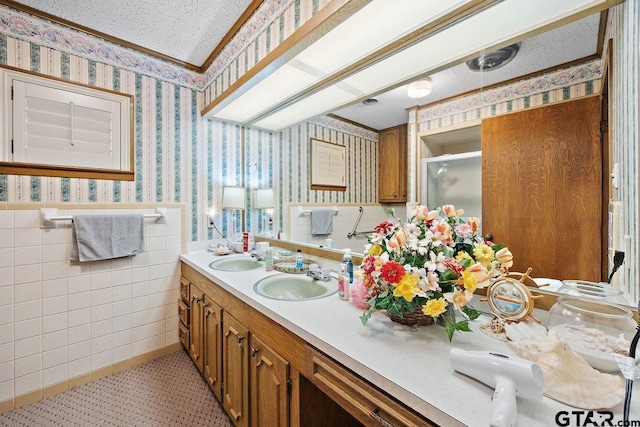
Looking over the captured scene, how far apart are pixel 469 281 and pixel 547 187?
1.65 feet

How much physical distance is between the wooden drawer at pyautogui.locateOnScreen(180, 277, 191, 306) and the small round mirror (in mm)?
2015

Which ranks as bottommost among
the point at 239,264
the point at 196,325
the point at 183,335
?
the point at 183,335

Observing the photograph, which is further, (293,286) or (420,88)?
(293,286)

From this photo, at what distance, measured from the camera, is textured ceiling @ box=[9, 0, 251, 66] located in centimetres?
160

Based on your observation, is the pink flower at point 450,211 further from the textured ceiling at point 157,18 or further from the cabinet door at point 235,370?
the textured ceiling at point 157,18

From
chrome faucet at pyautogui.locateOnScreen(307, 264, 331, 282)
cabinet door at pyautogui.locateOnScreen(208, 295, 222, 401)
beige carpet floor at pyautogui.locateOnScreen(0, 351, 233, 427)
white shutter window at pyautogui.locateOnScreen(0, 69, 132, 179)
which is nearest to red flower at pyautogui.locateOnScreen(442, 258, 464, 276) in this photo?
chrome faucet at pyautogui.locateOnScreen(307, 264, 331, 282)

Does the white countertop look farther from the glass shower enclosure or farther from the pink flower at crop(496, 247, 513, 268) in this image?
the glass shower enclosure

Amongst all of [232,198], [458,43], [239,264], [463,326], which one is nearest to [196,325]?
[239,264]

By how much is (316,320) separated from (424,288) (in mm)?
408

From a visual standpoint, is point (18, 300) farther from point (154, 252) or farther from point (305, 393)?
point (305, 393)

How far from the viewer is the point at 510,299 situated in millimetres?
886

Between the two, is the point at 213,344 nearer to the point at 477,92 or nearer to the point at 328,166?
the point at 328,166

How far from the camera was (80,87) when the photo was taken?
72.1 inches

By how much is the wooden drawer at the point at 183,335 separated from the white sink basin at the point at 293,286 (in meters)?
1.10
